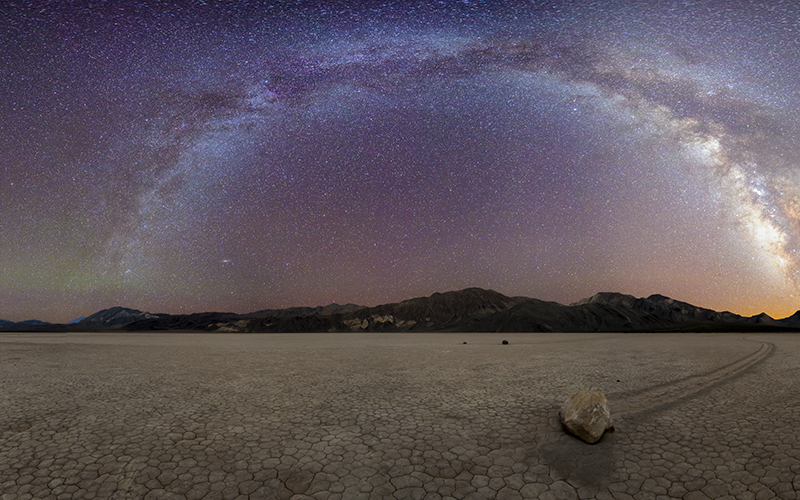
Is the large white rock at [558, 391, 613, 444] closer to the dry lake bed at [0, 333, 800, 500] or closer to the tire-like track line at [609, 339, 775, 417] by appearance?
the dry lake bed at [0, 333, 800, 500]

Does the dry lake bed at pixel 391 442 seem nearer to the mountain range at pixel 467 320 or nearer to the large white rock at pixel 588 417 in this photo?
the large white rock at pixel 588 417

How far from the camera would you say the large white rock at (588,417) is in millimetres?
6836

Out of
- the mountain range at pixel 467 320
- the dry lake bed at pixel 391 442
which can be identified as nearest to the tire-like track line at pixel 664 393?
the dry lake bed at pixel 391 442

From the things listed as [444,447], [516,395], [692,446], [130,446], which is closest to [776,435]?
[692,446]

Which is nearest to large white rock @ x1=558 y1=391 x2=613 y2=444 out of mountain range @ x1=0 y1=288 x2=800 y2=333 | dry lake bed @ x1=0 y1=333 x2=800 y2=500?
dry lake bed @ x1=0 y1=333 x2=800 y2=500

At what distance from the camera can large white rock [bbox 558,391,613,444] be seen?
6836mm

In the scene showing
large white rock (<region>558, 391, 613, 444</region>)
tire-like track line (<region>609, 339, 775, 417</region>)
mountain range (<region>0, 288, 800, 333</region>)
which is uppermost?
large white rock (<region>558, 391, 613, 444</region>)

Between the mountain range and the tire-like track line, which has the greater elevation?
the tire-like track line

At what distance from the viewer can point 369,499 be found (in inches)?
203

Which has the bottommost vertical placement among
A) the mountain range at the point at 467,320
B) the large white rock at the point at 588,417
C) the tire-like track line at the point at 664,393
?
the mountain range at the point at 467,320

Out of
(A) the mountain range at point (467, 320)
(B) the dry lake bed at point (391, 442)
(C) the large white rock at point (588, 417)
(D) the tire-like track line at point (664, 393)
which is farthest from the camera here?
(A) the mountain range at point (467, 320)

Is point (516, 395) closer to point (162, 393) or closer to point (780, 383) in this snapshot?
point (780, 383)

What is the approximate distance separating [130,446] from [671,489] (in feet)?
28.0

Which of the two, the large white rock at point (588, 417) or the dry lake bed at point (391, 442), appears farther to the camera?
the large white rock at point (588, 417)
